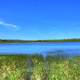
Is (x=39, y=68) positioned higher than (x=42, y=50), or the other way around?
(x=42, y=50)

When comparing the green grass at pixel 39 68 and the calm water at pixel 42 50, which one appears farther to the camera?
the calm water at pixel 42 50

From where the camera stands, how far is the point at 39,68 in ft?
55.9

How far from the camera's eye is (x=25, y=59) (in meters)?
17.5

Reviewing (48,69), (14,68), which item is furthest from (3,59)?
(48,69)

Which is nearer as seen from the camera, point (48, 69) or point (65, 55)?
point (48, 69)

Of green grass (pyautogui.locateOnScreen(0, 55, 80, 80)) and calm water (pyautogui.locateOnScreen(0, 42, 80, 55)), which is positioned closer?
green grass (pyautogui.locateOnScreen(0, 55, 80, 80))

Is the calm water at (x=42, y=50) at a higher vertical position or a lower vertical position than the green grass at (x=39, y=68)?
higher

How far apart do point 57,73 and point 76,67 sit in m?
0.79

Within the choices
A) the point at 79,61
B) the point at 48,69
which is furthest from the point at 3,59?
the point at 79,61

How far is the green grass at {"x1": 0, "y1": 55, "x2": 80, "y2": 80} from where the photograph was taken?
16.8 m

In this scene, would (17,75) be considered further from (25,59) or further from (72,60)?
(72,60)

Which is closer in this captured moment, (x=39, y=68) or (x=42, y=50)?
(x=39, y=68)

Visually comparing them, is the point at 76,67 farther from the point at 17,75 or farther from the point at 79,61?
the point at 17,75

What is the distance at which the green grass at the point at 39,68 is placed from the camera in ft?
55.3
